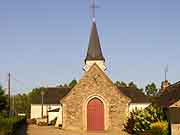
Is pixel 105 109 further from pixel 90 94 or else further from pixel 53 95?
pixel 53 95

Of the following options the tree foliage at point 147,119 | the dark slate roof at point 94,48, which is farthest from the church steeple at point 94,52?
the tree foliage at point 147,119

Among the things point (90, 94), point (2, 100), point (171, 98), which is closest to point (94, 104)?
point (90, 94)

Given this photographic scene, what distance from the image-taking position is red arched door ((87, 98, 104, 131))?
41.5 m

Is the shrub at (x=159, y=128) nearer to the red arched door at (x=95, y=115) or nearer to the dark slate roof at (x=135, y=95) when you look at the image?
the red arched door at (x=95, y=115)

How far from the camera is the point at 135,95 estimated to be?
2933 inches

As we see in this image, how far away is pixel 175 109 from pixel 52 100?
53173 millimetres

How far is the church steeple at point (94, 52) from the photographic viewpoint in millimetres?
56375

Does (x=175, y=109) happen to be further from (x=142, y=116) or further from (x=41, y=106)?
(x=41, y=106)

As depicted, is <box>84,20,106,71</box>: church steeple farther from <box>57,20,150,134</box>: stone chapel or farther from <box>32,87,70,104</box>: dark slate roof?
<box>32,87,70,104</box>: dark slate roof

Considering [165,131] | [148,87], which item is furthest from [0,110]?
[148,87]

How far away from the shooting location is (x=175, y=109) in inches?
1056

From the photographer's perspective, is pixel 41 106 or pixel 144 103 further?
pixel 41 106

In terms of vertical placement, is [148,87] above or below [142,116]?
above

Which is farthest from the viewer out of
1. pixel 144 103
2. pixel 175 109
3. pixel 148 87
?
pixel 148 87
